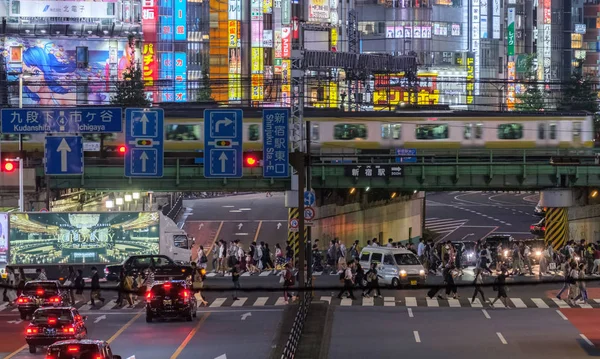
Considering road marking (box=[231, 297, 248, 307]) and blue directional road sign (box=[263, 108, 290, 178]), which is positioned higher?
blue directional road sign (box=[263, 108, 290, 178])

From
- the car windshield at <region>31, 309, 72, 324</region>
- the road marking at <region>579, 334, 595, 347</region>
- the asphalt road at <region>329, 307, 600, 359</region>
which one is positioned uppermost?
the car windshield at <region>31, 309, 72, 324</region>

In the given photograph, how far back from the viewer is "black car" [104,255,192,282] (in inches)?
1576

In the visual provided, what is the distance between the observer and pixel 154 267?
43.1 meters

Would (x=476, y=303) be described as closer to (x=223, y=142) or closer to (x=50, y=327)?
(x=223, y=142)

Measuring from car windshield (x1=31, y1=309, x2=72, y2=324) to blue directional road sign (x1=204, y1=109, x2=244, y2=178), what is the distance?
11.1 meters

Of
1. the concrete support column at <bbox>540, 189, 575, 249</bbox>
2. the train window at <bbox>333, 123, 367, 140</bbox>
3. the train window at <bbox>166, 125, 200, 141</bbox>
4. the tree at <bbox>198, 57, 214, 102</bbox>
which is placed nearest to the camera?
the concrete support column at <bbox>540, 189, 575, 249</bbox>

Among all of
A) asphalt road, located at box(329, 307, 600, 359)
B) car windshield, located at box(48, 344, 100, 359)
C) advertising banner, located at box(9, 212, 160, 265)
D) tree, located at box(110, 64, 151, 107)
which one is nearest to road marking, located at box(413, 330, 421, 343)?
asphalt road, located at box(329, 307, 600, 359)

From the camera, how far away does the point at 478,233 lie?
7631cm

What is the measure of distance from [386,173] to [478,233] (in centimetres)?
2370

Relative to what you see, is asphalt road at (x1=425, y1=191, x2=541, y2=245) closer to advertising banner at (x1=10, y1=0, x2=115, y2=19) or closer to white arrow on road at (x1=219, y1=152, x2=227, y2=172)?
white arrow on road at (x1=219, y1=152, x2=227, y2=172)

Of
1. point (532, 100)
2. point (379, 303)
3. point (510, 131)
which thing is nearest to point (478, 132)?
point (510, 131)

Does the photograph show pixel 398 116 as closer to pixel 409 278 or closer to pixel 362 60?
pixel 362 60

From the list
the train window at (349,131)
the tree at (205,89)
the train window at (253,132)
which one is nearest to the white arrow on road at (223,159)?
the train window at (253,132)

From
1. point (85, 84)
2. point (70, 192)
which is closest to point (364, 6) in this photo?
point (85, 84)
